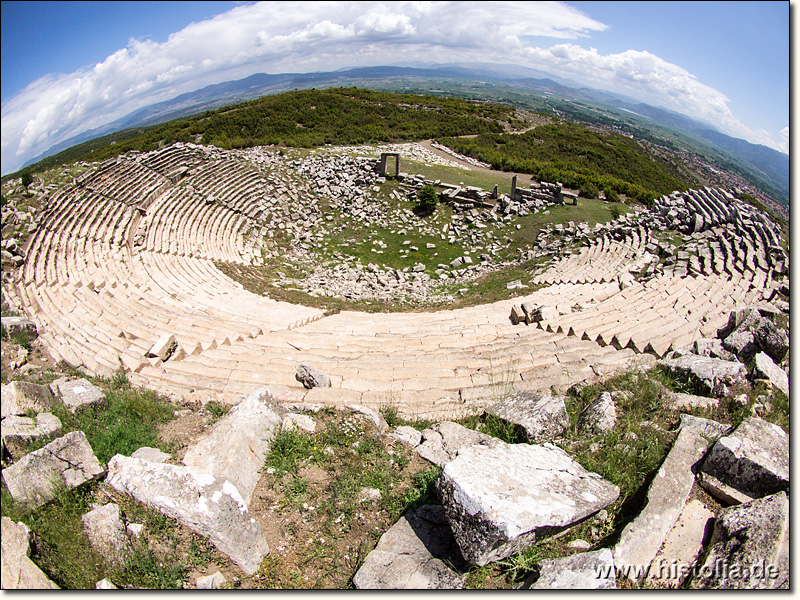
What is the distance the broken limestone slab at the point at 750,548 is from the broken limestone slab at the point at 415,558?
211 cm

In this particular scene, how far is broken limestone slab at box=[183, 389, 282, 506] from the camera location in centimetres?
466

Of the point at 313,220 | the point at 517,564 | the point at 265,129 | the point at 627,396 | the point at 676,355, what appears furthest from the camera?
the point at 265,129

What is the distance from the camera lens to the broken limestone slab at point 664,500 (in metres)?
3.60

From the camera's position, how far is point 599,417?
18.9 feet

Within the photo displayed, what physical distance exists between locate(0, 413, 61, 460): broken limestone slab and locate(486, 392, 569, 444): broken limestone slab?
6424mm

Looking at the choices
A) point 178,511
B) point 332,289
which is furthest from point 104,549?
point 332,289

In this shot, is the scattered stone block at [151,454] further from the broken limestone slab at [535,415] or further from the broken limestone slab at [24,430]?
the broken limestone slab at [535,415]

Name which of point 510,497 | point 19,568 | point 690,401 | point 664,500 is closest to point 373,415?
point 510,497

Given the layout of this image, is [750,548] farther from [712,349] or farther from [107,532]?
[107,532]

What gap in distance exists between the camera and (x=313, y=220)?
26625mm

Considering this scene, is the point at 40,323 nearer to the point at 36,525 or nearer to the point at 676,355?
the point at 36,525

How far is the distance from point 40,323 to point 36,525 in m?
9.63

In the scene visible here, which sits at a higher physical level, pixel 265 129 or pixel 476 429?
pixel 265 129

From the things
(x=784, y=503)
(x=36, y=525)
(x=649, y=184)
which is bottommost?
(x=36, y=525)
